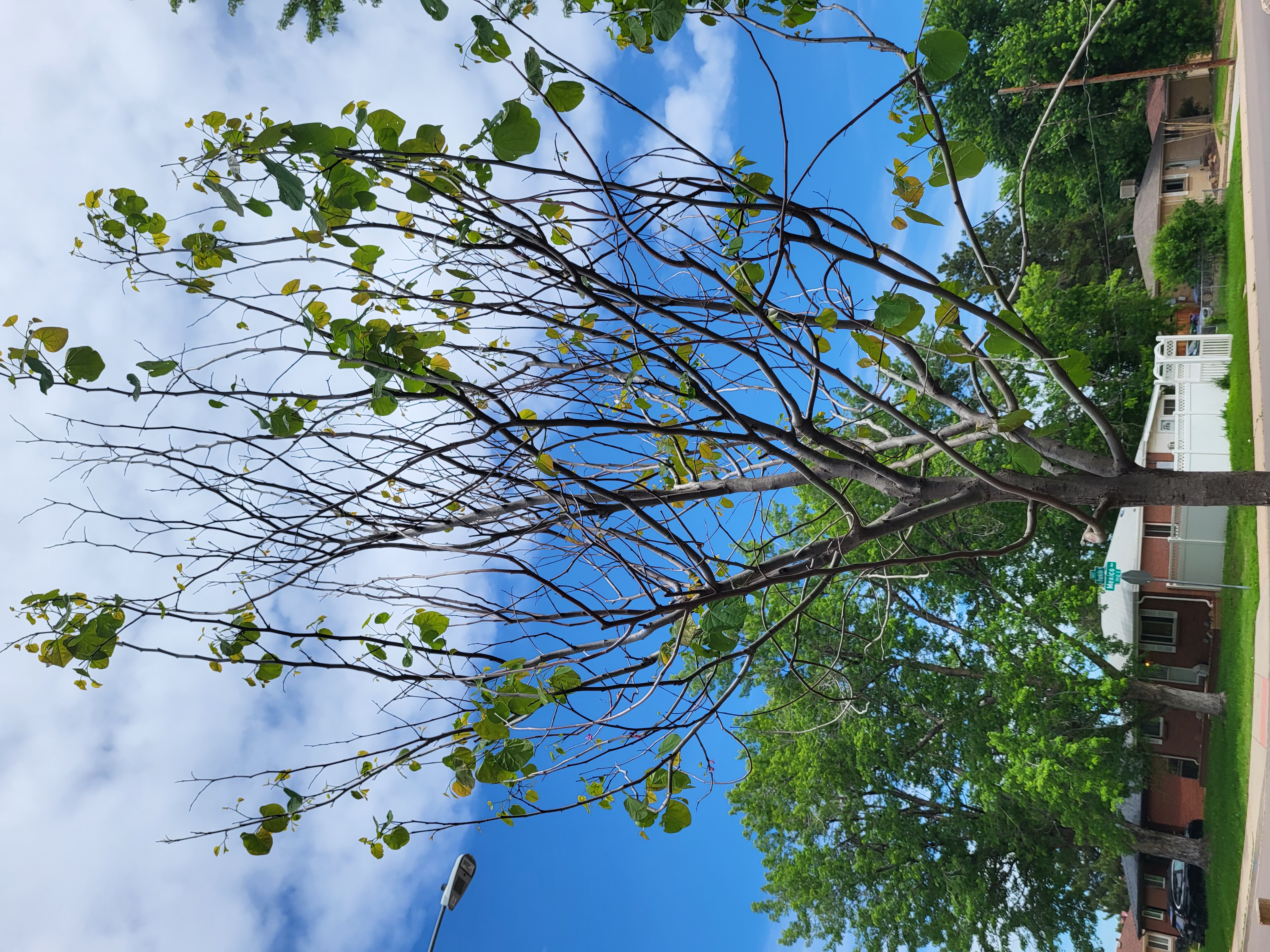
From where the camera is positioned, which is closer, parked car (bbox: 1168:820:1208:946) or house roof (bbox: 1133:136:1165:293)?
parked car (bbox: 1168:820:1208:946)

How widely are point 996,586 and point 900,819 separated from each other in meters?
4.60

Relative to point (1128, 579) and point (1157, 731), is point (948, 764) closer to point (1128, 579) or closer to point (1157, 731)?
point (1128, 579)

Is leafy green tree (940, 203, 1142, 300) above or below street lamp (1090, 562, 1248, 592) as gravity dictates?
above

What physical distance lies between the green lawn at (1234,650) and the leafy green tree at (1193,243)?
0.39m

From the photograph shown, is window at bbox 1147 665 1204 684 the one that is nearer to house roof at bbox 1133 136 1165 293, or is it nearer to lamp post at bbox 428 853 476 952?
house roof at bbox 1133 136 1165 293

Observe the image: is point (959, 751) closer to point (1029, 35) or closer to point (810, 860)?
point (810, 860)

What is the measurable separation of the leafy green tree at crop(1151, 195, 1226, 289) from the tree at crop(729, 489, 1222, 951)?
20.0 feet

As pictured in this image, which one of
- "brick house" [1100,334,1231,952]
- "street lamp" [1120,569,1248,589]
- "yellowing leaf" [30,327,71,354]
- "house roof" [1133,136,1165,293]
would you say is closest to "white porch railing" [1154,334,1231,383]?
"brick house" [1100,334,1231,952]

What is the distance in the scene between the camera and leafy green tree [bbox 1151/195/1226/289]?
12156mm

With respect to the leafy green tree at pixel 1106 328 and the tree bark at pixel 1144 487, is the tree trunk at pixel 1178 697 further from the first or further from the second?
the tree bark at pixel 1144 487

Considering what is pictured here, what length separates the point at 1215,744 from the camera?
11312 millimetres

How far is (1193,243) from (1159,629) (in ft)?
27.4

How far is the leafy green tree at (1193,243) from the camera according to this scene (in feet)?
39.9

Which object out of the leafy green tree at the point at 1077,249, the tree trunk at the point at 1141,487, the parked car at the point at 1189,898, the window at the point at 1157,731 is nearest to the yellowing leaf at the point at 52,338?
the tree trunk at the point at 1141,487
